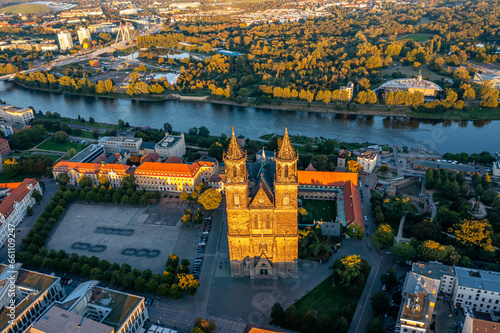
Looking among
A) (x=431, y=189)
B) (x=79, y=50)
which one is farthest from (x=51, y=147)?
(x=79, y=50)

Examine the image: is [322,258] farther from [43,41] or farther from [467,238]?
[43,41]

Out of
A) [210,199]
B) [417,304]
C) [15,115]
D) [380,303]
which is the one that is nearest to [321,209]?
[210,199]

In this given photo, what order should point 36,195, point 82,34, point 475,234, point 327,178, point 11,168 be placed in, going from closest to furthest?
point 475,234, point 327,178, point 36,195, point 11,168, point 82,34

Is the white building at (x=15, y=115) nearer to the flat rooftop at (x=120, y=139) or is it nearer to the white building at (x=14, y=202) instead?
the flat rooftop at (x=120, y=139)

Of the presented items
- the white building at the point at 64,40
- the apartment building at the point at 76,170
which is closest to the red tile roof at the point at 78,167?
the apartment building at the point at 76,170

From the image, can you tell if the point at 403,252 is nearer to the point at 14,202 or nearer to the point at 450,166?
the point at 450,166

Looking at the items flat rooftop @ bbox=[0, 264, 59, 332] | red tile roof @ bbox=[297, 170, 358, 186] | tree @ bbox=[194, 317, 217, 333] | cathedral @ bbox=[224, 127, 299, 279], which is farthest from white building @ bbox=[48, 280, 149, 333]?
red tile roof @ bbox=[297, 170, 358, 186]

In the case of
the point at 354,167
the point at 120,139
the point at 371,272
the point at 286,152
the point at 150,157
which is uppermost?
the point at 286,152
